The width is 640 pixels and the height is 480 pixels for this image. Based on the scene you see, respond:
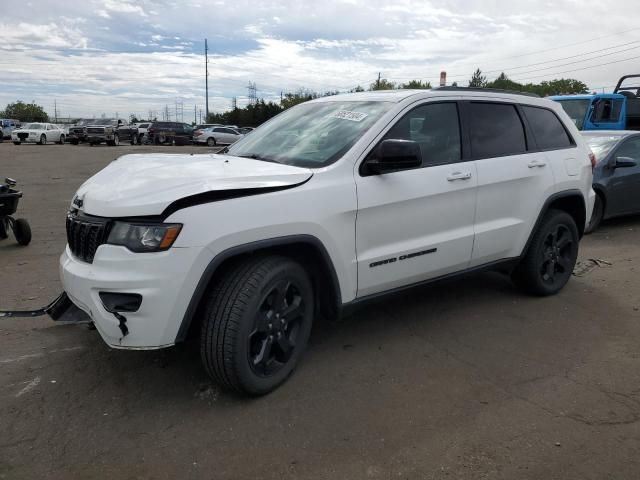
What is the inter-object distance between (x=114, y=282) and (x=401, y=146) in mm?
1824

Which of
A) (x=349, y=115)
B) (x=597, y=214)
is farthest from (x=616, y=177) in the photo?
(x=349, y=115)

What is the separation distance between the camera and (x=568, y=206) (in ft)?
16.9

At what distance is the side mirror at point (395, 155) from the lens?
11.0ft

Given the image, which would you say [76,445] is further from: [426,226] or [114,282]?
[426,226]

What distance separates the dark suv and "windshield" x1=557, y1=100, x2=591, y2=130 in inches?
1151

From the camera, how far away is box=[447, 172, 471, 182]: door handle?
3.94m

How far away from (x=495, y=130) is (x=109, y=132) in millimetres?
32742

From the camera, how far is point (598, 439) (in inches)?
111

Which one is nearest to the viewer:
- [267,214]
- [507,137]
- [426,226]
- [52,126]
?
[267,214]

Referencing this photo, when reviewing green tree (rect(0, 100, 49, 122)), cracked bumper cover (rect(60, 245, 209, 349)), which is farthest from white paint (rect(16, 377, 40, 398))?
green tree (rect(0, 100, 49, 122))

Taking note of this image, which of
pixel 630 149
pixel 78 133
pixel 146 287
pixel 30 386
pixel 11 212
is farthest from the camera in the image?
pixel 78 133

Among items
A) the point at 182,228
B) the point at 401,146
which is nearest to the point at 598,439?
the point at 401,146

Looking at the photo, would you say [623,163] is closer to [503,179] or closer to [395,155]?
[503,179]

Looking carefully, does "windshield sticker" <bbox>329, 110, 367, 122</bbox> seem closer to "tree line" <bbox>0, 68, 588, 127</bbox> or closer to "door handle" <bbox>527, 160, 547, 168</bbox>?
"door handle" <bbox>527, 160, 547, 168</bbox>
